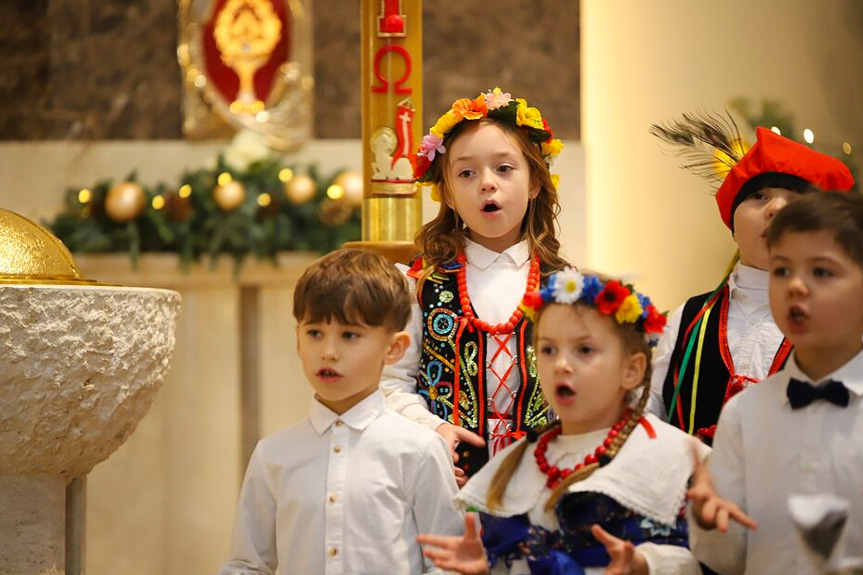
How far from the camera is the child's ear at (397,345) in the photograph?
7.99 ft

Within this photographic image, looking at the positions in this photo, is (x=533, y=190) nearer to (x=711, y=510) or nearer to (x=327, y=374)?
(x=327, y=374)

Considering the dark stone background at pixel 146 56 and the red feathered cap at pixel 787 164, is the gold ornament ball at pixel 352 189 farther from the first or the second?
the red feathered cap at pixel 787 164

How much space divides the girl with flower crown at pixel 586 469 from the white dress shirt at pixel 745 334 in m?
0.45

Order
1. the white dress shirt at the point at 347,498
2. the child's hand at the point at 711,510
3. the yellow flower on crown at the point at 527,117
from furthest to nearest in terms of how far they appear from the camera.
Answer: the yellow flower on crown at the point at 527,117 → the white dress shirt at the point at 347,498 → the child's hand at the point at 711,510

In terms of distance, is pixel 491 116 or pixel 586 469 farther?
pixel 491 116

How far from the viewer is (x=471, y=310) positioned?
110 inches

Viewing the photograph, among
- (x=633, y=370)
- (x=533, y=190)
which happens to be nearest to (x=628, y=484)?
(x=633, y=370)

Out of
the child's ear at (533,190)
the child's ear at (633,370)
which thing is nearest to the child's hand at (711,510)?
the child's ear at (633,370)

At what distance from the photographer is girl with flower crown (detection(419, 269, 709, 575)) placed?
2.08 meters

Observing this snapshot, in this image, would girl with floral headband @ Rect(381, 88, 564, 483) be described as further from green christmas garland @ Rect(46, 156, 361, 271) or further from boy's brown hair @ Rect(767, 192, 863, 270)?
green christmas garland @ Rect(46, 156, 361, 271)

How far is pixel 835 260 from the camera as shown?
200 cm

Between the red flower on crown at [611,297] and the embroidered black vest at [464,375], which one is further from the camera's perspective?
the embroidered black vest at [464,375]

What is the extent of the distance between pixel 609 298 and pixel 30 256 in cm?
159

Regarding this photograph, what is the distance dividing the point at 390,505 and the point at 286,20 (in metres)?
4.16
